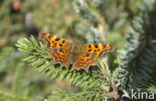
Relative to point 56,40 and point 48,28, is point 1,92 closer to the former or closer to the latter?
point 56,40

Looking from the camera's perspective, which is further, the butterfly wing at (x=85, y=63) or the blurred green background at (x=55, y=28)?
the blurred green background at (x=55, y=28)

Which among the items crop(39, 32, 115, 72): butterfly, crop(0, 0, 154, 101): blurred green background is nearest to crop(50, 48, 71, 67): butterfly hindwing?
crop(39, 32, 115, 72): butterfly

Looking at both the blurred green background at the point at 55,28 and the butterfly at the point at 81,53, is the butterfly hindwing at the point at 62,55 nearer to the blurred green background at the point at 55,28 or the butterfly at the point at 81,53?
the butterfly at the point at 81,53

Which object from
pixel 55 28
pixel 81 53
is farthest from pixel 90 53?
pixel 55 28

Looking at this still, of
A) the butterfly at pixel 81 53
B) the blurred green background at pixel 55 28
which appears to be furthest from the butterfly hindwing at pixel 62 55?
the blurred green background at pixel 55 28

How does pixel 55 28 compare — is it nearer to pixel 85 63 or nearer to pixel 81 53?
pixel 81 53

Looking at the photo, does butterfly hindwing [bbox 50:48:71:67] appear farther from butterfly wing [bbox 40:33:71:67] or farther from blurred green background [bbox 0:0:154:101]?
blurred green background [bbox 0:0:154:101]
